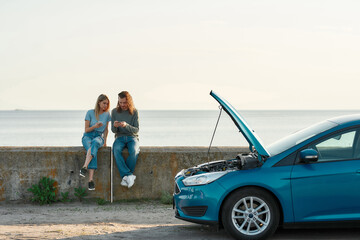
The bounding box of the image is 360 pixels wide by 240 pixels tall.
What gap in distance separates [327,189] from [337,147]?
2.06 feet

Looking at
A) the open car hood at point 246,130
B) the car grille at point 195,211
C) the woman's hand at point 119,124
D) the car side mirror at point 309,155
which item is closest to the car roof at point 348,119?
the car side mirror at point 309,155

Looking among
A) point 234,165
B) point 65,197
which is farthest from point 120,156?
point 234,165

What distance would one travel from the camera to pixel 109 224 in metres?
7.93

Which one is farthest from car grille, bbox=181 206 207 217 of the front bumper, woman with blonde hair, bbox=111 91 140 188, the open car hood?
woman with blonde hair, bbox=111 91 140 188

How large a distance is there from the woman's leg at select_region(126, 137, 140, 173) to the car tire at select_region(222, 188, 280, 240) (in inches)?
134

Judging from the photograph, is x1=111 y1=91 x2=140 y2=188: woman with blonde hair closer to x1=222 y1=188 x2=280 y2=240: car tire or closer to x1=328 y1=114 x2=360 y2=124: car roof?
x1=222 y1=188 x2=280 y2=240: car tire

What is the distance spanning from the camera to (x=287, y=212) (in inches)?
253

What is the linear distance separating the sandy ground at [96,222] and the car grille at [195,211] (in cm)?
34

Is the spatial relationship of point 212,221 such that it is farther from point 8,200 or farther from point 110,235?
point 8,200

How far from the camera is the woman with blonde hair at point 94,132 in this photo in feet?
31.5

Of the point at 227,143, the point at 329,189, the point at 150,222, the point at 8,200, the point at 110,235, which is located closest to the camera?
the point at 329,189

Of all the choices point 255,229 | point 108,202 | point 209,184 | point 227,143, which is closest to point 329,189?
point 255,229

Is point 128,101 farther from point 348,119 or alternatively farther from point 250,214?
point 348,119

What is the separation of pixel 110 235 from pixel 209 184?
149 centimetres
